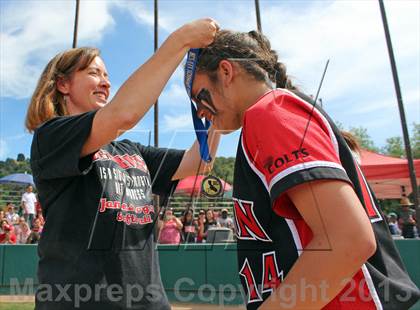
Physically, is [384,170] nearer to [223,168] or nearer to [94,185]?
[223,168]

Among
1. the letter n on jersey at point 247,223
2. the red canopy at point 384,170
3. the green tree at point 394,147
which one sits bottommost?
the letter n on jersey at point 247,223

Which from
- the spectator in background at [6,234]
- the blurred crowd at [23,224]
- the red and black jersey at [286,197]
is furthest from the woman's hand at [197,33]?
the spectator in background at [6,234]

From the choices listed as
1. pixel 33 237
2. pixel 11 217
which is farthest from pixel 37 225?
pixel 11 217

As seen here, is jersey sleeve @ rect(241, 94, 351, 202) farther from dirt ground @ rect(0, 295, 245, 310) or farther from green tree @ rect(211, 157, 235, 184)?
dirt ground @ rect(0, 295, 245, 310)

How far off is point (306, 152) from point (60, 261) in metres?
1.23

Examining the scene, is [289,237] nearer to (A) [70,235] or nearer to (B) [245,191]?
(B) [245,191]

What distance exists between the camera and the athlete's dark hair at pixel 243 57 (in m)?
1.56

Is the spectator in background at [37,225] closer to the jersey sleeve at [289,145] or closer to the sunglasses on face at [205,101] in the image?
the sunglasses on face at [205,101]

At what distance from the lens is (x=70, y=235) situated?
67.6 inches

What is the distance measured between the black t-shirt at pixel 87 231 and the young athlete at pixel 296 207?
64 cm

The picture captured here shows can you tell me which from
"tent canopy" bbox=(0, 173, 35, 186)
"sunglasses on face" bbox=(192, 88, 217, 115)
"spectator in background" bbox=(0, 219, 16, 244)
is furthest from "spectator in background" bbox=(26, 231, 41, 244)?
"sunglasses on face" bbox=(192, 88, 217, 115)

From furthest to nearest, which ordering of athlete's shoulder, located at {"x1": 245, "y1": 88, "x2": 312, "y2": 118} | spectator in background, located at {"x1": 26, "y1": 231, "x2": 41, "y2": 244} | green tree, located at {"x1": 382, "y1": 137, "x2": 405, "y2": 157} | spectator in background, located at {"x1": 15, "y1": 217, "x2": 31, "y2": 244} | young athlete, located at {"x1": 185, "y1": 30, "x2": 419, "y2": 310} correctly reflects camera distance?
green tree, located at {"x1": 382, "y1": 137, "x2": 405, "y2": 157} → spectator in background, located at {"x1": 15, "y1": 217, "x2": 31, "y2": 244} → spectator in background, located at {"x1": 26, "y1": 231, "x2": 41, "y2": 244} → athlete's shoulder, located at {"x1": 245, "y1": 88, "x2": 312, "y2": 118} → young athlete, located at {"x1": 185, "y1": 30, "x2": 419, "y2": 310}

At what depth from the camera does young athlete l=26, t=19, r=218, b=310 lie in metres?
1.49

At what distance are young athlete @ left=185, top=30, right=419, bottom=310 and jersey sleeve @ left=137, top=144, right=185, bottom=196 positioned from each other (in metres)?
0.90
